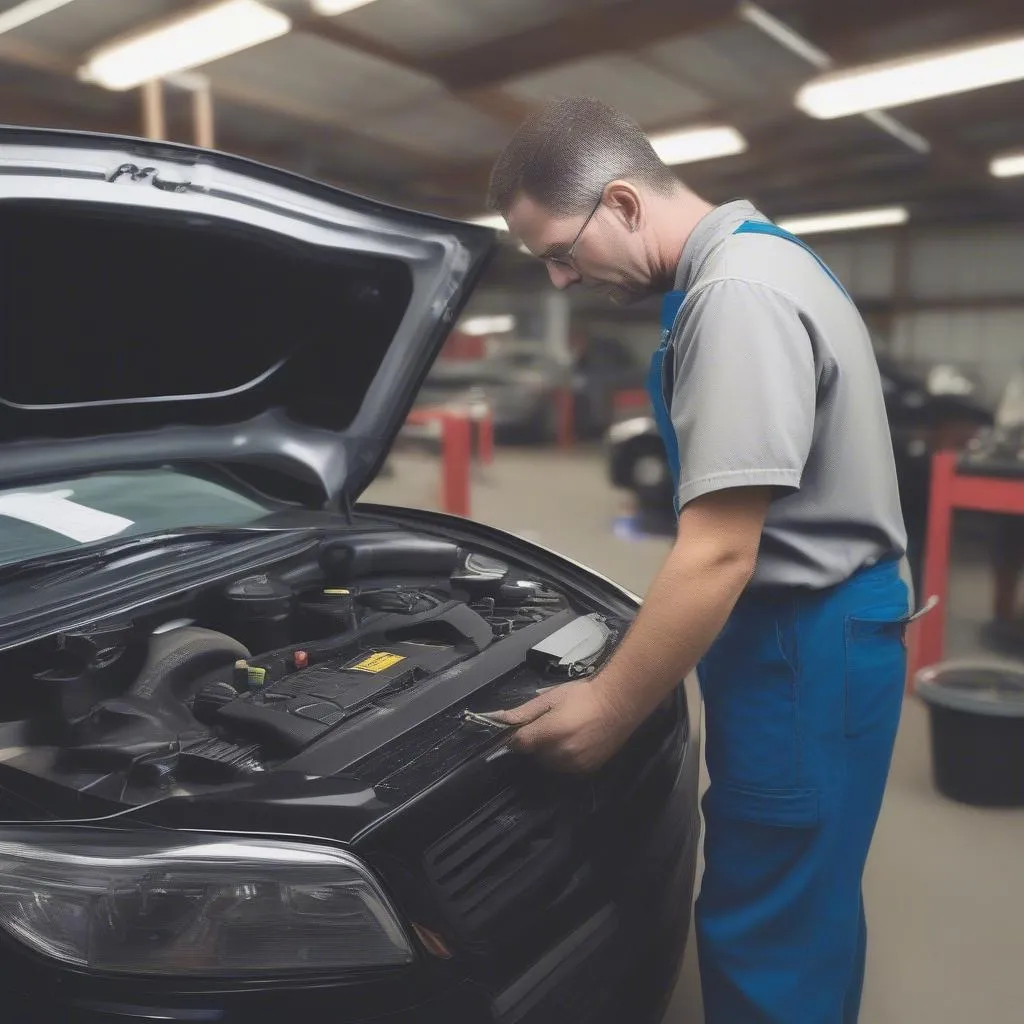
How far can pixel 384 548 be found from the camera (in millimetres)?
1629

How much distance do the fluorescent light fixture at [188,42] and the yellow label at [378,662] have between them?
433 cm

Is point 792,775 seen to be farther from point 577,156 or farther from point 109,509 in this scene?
point 109,509

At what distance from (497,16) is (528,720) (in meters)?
4.75

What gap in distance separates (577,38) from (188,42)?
2.14 metres

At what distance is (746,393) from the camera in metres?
0.94

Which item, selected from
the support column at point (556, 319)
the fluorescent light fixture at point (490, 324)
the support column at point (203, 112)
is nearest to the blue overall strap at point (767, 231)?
the support column at point (203, 112)

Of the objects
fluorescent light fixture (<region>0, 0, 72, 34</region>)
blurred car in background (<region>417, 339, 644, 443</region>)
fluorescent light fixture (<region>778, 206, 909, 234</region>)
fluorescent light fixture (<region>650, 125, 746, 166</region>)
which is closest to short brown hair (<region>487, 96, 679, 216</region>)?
fluorescent light fixture (<region>0, 0, 72, 34</region>)

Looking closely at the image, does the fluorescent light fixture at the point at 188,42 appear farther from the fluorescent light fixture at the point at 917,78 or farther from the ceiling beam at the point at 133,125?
the fluorescent light fixture at the point at 917,78

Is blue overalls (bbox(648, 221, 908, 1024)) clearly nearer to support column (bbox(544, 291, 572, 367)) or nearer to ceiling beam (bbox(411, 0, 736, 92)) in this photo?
ceiling beam (bbox(411, 0, 736, 92))

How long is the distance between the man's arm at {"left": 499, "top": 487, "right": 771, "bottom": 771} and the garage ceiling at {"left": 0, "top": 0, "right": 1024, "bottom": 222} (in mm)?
4413

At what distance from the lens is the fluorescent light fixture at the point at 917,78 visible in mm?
4984

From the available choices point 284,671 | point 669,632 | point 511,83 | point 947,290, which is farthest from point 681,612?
point 947,290

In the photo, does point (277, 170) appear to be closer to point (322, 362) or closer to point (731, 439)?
point (322, 362)

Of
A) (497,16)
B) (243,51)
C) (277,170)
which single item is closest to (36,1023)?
(277,170)
